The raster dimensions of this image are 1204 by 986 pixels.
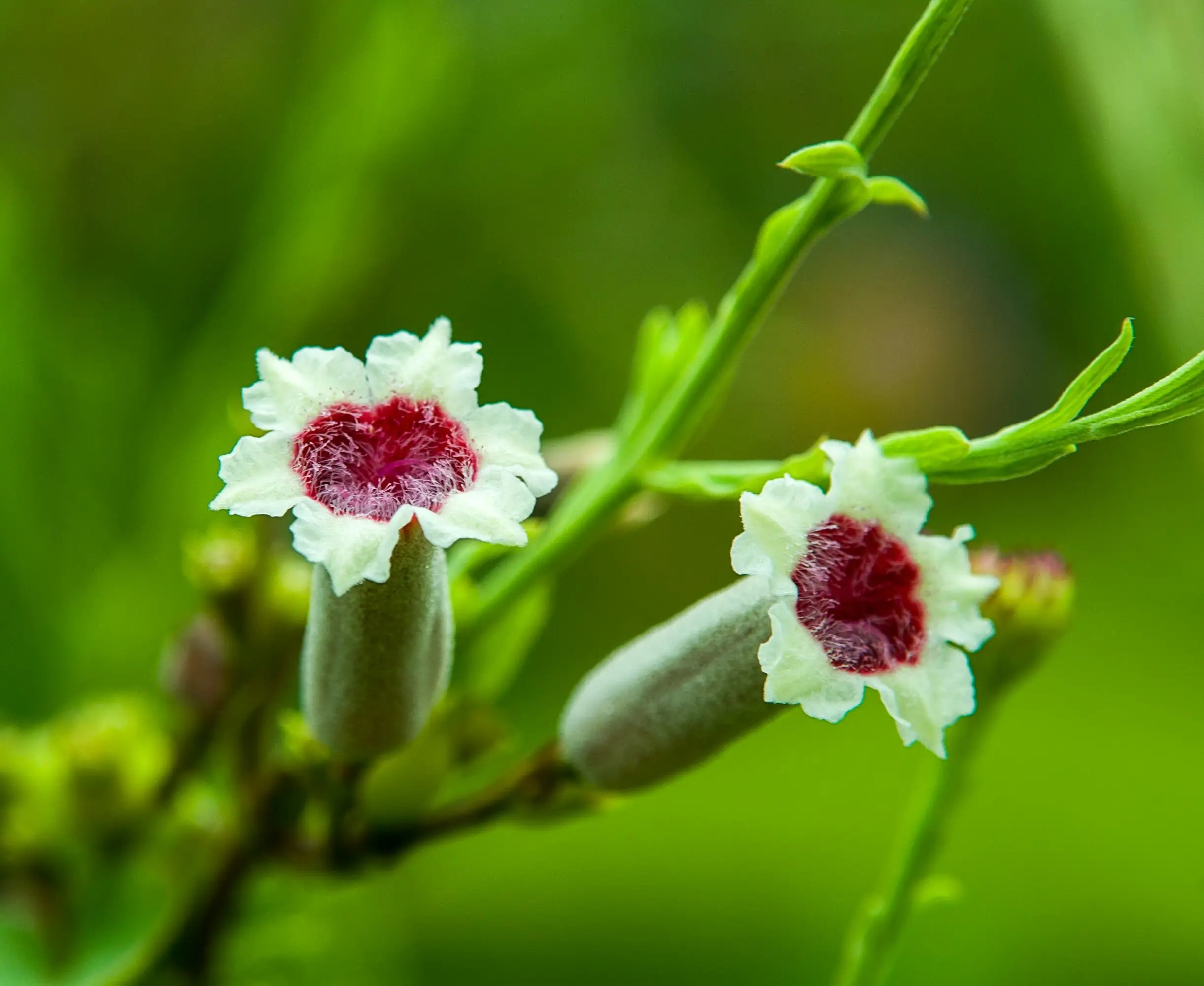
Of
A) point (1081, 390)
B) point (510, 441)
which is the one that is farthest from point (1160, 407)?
point (510, 441)

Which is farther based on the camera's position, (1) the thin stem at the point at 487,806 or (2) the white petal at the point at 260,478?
(1) the thin stem at the point at 487,806

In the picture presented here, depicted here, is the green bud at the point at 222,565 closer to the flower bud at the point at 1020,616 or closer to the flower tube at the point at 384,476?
the flower tube at the point at 384,476

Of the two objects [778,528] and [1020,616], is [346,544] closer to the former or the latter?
[778,528]

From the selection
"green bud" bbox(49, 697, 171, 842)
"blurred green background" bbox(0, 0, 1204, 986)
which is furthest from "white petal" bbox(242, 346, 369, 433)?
"blurred green background" bbox(0, 0, 1204, 986)

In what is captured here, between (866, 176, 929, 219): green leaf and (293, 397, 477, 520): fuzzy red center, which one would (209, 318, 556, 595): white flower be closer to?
(293, 397, 477, 520): fuzzy red center

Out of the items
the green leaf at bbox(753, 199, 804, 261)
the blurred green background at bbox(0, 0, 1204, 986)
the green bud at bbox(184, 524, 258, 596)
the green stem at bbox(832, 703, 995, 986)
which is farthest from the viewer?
the blurred green background at bbox(0, 0, 1204, 986)

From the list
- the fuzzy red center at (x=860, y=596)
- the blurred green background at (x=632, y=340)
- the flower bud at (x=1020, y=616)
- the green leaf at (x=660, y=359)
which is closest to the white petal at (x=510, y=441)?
the fuzzy red center at (x=860, y=596)
